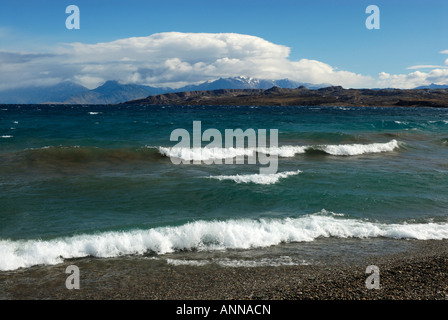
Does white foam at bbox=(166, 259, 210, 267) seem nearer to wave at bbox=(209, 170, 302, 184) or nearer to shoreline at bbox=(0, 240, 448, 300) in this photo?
shoreline at bbox=(0, 240, 448, 300)

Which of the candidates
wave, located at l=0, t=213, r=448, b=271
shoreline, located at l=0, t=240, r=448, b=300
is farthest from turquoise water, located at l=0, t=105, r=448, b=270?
shoreline, located at l=0, t=240, r=448, b=300

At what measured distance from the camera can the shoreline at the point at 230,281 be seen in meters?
7.97

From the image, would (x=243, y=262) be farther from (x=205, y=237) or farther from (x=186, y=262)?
(x=205, y=237)

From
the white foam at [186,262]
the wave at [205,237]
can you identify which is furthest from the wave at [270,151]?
the white foam at [186,262]

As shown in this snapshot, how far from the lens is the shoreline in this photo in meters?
7.97

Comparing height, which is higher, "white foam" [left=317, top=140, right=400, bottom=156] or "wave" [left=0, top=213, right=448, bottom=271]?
"white foam" [left=317, top=140, right=400, bottom=156]

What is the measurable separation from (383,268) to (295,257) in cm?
239

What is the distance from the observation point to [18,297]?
8000mm

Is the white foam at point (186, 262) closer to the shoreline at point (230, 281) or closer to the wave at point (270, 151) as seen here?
the shoreline at point (230, 281)

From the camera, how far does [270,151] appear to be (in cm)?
3081

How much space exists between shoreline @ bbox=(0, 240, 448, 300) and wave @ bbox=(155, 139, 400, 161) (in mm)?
18205

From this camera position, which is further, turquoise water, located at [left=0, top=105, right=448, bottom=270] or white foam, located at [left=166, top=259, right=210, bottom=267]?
turquoise water, located at [left=0, top=105, right=448, bottom=270]
